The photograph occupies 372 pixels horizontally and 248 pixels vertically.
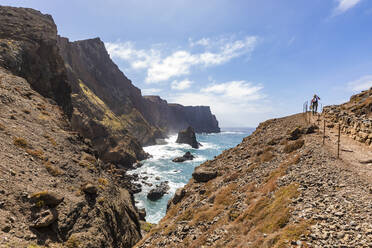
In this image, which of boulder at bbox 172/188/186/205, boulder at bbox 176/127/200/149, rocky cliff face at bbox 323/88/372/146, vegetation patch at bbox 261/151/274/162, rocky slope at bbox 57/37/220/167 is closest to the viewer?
rocky cliff face at bbox 323/88/372/146

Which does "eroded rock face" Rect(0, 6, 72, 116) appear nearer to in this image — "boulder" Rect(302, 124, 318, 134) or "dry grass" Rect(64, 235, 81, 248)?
"dry grass" Rect(64, 235, 81, 248)

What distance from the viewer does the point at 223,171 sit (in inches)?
874

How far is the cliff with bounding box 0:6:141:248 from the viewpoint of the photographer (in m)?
13.2

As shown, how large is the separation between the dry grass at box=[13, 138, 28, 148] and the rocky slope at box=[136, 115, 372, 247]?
16.9 meters

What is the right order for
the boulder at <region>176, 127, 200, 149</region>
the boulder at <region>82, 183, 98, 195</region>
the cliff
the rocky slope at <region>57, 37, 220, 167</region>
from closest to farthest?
the cliff < the boulder at <region>82, 183, 98, 195</region> < the rocky slope at <region>57, 37, 220, 167</region> < the boulder at <region>176, 127, 200, 149</region>

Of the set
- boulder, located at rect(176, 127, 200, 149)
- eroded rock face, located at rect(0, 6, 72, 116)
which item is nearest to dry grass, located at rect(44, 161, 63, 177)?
eroded rock face, located at rect(0, 6, 72, 116)

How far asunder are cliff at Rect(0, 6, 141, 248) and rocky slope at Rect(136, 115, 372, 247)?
6890 mm

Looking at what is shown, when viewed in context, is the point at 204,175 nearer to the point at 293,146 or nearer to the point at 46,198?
the point at 293,146

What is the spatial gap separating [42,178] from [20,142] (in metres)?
5.91

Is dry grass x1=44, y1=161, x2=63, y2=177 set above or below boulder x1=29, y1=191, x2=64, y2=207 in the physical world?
above

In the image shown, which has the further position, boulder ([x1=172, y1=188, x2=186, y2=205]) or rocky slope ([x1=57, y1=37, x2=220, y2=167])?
rocky slope ([x1=57, y1=37, x2=220, y2=167])

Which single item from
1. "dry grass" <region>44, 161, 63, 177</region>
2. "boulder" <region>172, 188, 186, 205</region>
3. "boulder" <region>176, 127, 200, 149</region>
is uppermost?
"dry grass" <region>44, 161, 63, 177</region>

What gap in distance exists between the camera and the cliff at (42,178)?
43.4 feet

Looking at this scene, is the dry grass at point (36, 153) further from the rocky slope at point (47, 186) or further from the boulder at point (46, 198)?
the boulder at point (46, 198)
